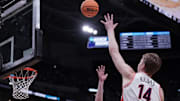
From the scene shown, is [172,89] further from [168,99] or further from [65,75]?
[65,75]

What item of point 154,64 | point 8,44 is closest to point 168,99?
point 8,44

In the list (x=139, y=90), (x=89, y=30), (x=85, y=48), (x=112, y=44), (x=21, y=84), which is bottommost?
(x=21, y=84)

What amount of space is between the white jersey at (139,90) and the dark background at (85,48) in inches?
189

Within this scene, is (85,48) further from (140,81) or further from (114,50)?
(140,81)

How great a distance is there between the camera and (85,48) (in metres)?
9.15

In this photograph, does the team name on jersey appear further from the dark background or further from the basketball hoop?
the dark background

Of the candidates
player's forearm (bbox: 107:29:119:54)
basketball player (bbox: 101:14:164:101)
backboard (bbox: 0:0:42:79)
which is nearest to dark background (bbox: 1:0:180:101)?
backboard (bbox: 0:0:42:79)

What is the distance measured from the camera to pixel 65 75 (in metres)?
13.0

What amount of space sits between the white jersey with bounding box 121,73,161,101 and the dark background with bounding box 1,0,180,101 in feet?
15.7

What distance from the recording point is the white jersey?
80.9 inches

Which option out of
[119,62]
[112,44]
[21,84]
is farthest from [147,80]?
[21,84]

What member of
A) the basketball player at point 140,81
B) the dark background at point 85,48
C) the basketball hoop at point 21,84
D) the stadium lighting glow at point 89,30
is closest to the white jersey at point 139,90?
the basketball player at point 140,81

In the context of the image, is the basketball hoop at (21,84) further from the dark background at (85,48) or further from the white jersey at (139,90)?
the white jersey at (139,90)

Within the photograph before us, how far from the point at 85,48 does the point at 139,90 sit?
7115mm
